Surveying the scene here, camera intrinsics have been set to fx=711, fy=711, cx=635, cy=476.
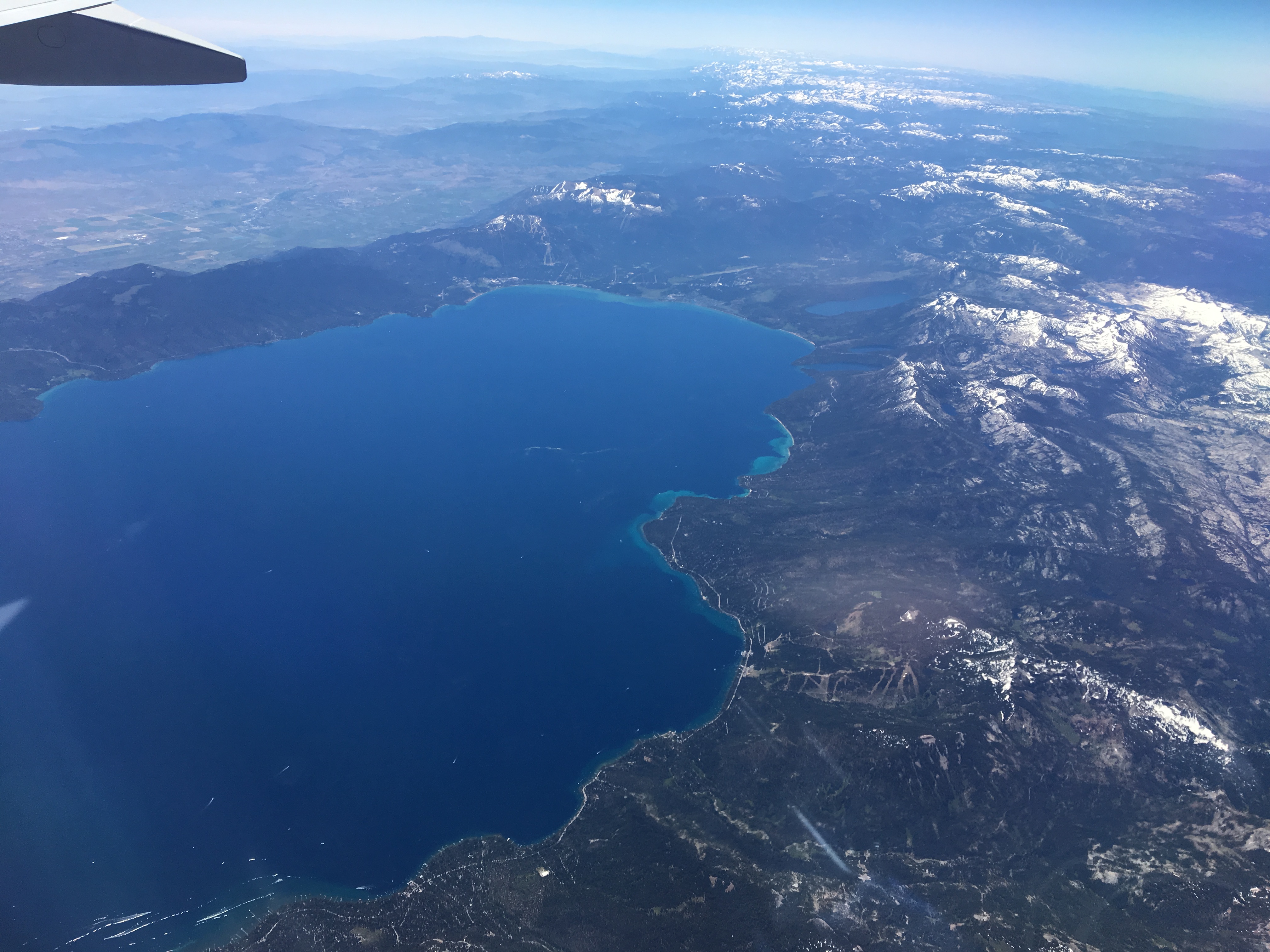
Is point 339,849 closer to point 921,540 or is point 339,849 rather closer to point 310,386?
point 921,540

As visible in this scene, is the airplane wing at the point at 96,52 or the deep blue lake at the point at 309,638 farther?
the deep blue lake at the point at 309,638

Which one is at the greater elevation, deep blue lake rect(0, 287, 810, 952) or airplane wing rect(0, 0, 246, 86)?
airplane wing rect(0, 0, 246, 86)

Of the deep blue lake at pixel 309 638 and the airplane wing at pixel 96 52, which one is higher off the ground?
the airplane wing at pixel 96 52

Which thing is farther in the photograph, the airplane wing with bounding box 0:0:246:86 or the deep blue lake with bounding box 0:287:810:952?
the deep blue lake with bounding box 0:287:810:952

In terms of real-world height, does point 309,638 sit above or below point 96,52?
below

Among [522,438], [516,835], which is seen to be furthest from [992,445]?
[516,835]
